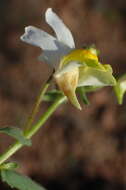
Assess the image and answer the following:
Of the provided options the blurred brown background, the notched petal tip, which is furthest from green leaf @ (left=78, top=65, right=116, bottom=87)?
the blurred brown background

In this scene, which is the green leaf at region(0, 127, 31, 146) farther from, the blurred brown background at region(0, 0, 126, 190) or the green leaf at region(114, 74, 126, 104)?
the blurred brown background at region(0, 0, 126, 190)

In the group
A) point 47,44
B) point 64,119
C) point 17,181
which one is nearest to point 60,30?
point 47,44

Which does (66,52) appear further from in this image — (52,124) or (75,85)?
(52,124)

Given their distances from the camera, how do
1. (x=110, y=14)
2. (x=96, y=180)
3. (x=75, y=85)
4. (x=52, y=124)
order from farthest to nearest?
(x=110, y=14), (x=52, y=124), (x=96, y=180), (x=75, y=85)

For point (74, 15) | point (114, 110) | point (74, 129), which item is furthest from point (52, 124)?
point (74, 15)

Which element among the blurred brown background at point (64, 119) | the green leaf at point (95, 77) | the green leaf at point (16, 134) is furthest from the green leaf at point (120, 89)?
the blurred brown background at point (64, 119)

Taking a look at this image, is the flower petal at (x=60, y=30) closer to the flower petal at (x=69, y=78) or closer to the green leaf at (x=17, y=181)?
the flower petal at (x=69, y=78)
